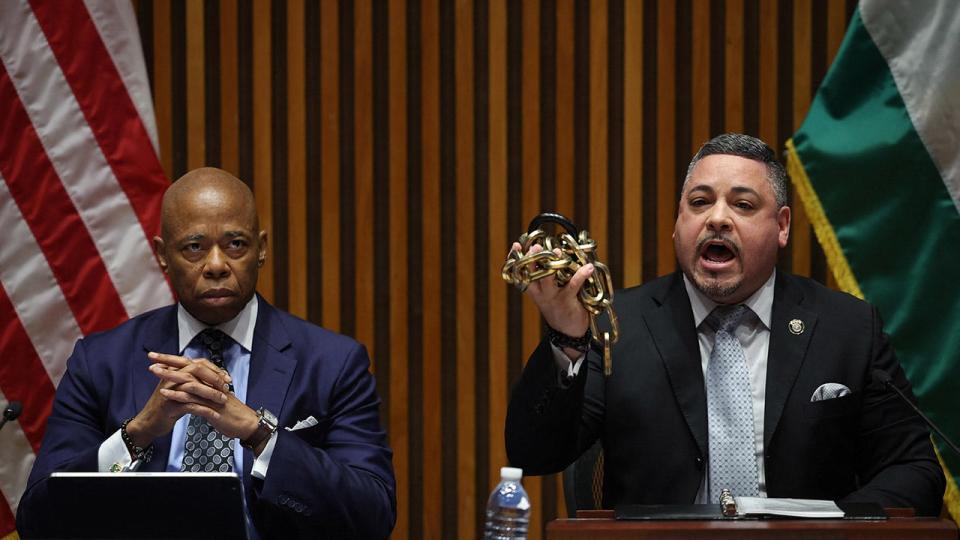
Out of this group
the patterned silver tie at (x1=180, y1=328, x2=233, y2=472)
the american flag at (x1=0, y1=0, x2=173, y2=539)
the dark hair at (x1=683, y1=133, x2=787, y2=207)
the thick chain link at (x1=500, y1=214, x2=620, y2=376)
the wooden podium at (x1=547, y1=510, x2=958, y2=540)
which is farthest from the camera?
the american flag at (x1=0, y1=0, x2=173, y2=539)

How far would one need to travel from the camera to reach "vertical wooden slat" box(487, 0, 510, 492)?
4215 mm

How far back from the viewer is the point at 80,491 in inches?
81.1

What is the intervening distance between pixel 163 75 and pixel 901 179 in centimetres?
254

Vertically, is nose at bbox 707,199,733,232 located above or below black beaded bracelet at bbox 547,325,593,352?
above

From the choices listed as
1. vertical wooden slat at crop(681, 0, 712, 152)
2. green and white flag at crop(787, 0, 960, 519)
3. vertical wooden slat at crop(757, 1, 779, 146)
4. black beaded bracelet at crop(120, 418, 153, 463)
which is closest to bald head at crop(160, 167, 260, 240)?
black beaded bracelet at crop(120, 418, 153, 463)

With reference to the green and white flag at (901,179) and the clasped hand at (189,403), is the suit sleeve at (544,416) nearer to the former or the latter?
the clasped hand at (189,403)

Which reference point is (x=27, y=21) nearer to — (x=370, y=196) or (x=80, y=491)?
(x=370, y=196)

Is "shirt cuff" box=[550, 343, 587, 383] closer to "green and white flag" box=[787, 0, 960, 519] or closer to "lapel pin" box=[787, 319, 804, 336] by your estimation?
"lapel pin" box=[787, 319, 804, 336]

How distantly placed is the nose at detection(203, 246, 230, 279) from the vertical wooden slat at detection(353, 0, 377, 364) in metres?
1.34

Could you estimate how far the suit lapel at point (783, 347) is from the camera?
2.83 metres

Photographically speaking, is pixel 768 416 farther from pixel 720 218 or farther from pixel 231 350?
pixel 231 350

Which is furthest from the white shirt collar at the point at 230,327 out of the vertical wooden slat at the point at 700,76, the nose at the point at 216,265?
the vertical wooden slat at the point at 700,76

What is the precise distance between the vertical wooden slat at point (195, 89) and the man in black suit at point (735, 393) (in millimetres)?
1912

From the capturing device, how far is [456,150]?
4.23 meters
